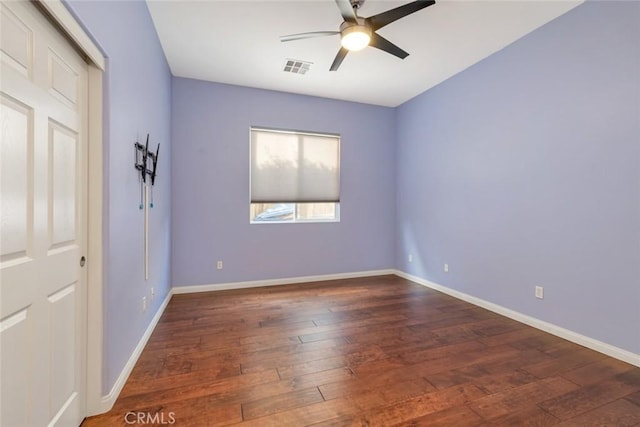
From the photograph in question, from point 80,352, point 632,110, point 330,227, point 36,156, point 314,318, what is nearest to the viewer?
point 36,156

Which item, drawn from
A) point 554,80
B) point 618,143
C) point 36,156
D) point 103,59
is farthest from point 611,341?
point 103,59

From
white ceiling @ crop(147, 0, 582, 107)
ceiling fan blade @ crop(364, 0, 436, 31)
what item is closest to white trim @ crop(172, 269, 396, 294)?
white ceiling @ crop(147, 0, 582, 107)

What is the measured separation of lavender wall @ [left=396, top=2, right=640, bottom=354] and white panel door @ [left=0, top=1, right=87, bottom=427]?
12.2 ft

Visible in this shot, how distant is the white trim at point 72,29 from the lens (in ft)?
3.79

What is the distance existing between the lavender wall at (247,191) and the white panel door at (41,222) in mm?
2431

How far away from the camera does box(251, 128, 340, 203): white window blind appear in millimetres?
4277

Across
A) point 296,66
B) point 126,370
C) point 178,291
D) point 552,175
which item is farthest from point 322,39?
point 178,291

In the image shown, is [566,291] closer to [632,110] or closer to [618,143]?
[618,143]

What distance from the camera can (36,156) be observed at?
1170 mm

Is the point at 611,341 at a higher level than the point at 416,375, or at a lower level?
higher

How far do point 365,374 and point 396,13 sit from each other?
8.88 ft

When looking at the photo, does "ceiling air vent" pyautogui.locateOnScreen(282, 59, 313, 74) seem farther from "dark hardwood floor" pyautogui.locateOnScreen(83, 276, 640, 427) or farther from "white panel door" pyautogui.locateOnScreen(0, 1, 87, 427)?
"dark hardwood floor" pyautogui.locateOnScreen(83, 276, 640, 427)

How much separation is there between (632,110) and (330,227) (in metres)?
3.48
